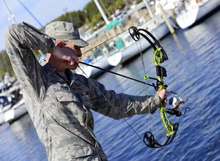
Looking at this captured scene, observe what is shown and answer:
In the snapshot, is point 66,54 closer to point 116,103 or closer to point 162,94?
point 116,103

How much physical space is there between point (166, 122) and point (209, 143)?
27.4 feet

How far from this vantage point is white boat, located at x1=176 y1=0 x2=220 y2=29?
46.1 meters

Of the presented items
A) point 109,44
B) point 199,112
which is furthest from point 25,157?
point 109,44

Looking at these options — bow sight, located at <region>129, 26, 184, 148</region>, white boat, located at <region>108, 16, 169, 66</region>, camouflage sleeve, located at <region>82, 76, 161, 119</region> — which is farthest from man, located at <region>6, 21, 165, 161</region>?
white boat, located at <region>108, 16, 169, 66</region>

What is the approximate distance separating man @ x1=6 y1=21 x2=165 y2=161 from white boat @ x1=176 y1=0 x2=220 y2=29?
42.1 meters

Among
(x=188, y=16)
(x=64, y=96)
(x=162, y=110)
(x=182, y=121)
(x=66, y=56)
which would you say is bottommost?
(x=188, y=16)

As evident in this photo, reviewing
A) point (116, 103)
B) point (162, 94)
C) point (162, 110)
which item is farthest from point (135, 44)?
point (116, 103)

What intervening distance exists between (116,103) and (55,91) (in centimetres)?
93

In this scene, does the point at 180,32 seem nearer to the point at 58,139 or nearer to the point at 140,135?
the point at 140,135

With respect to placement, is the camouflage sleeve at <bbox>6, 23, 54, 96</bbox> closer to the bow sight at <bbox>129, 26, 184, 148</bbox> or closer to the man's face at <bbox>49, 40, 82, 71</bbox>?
the man's face at <bbox>49, 40, 82, 71</bbox>

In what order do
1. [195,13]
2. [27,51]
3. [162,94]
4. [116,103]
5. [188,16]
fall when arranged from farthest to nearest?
[188,16]
[195,13]
[162,94]
[116,103]
[27,51]

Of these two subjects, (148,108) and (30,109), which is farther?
(148,108)

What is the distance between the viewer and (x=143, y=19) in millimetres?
58031

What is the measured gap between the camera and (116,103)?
550 cm
